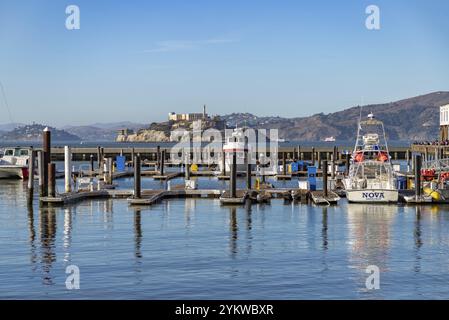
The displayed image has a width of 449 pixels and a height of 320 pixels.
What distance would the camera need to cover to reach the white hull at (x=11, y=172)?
8725cm

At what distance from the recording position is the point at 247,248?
37719mm

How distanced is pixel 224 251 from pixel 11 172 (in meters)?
55.9

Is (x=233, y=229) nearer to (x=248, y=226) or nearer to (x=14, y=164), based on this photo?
(x=248, y=226)

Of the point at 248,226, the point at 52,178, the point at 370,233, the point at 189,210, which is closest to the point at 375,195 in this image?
the point at 189,210

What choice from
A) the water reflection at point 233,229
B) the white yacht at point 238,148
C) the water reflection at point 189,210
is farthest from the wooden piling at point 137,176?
the white yacht at point 238,148

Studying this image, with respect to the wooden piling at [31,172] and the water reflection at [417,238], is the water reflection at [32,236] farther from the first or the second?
the water reflection at [417,238]

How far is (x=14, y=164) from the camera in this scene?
8912 cm

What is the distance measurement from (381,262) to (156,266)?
932cm

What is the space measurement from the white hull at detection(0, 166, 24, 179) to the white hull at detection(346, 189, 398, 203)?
4322cm

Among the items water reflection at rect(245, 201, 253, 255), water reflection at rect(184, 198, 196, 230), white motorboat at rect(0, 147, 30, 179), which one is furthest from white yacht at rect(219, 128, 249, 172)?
water reflection at rect(245, 201, 253, 255)

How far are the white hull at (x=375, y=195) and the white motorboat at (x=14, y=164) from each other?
42819 mm

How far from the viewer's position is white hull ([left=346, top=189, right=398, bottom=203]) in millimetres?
56594
